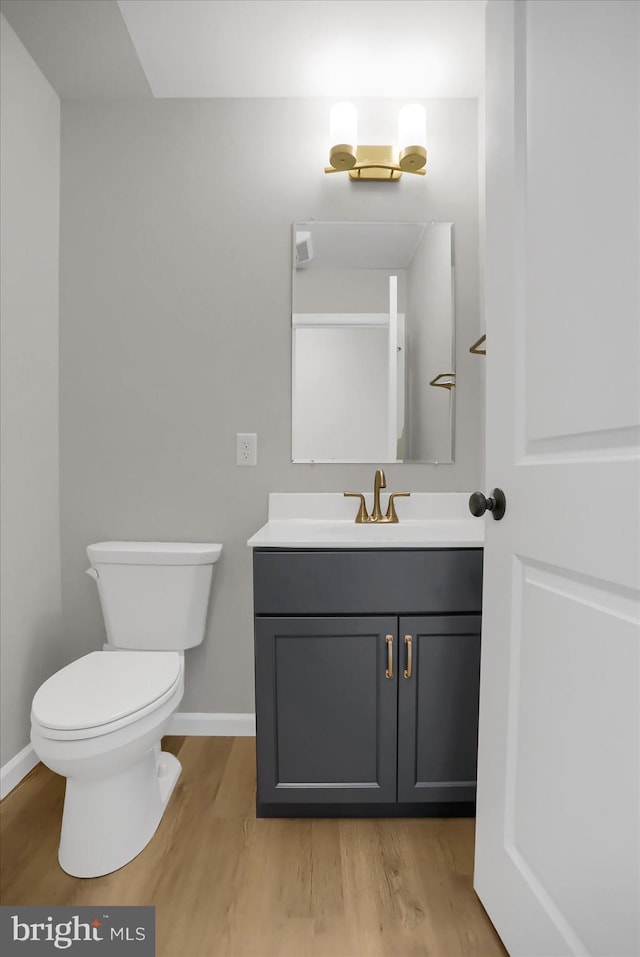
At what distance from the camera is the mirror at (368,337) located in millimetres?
2014

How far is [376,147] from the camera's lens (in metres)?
1.96

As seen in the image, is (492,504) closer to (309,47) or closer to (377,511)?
(377,511)

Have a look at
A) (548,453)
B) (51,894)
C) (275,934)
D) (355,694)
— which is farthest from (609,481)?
(51,894)

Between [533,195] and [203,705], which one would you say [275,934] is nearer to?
[203,705]

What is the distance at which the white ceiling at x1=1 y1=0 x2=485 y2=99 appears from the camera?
163cm

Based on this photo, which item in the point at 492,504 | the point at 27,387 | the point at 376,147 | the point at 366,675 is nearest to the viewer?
the point at 492,504

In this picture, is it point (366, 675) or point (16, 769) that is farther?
point (16, 769)

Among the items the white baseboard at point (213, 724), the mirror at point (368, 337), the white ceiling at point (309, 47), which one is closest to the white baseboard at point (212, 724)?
the white baseboard at point (213, 724)

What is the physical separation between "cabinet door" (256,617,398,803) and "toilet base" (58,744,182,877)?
1.12 ft

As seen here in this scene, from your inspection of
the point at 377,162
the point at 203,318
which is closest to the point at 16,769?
the point at 203,318

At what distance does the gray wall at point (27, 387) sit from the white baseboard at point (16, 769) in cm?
2

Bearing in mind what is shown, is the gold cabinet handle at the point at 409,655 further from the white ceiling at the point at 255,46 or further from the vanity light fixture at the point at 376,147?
the white ceiling at the point at 255,46

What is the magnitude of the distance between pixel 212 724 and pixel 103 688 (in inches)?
29.9

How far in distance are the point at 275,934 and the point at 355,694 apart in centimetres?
55
